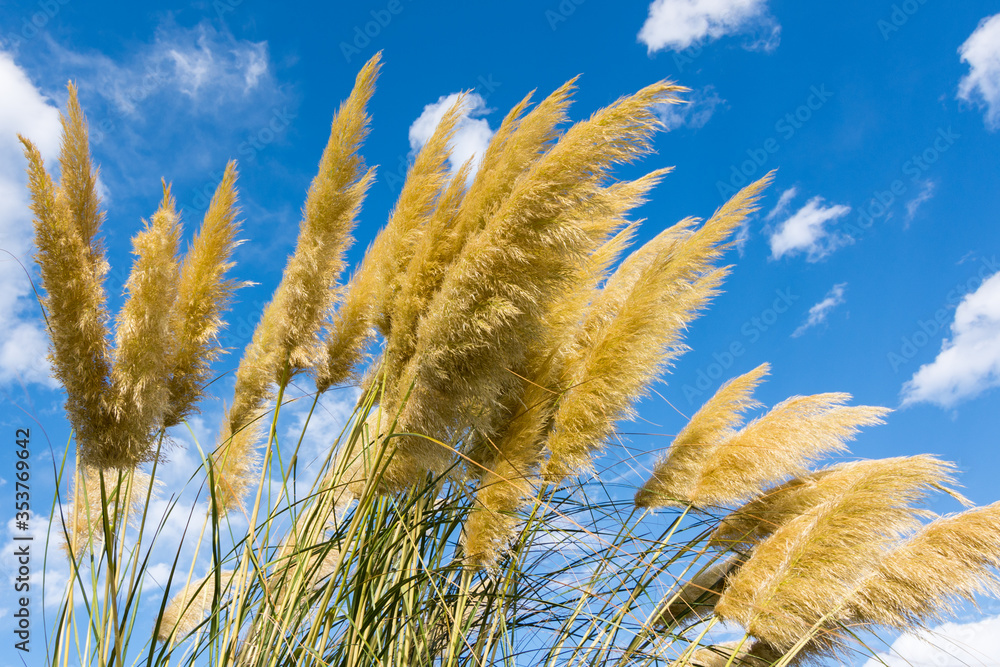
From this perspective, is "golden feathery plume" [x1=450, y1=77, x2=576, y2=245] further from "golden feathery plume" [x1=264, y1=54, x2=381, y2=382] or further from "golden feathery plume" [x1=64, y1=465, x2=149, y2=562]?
"golden feathery plume" [x1=64, y1=465, x2=149, y2=562]

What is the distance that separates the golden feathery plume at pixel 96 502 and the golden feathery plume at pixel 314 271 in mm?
384

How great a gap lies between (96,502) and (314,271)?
1318 millimetres

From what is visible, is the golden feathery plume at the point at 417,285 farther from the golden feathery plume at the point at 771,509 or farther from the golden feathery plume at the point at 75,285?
the golden feathery plume at the point at 771,509

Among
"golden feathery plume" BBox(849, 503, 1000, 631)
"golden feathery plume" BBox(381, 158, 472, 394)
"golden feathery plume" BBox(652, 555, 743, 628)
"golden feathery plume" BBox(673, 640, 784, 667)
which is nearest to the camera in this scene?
"golden feathery plume" BBox(381, 158, 472, 394)

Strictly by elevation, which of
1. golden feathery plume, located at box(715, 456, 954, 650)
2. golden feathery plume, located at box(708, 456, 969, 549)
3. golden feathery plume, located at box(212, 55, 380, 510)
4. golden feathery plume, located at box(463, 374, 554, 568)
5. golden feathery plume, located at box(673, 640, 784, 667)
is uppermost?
golden feathery plume, located at box(212, 55, 380, 510)

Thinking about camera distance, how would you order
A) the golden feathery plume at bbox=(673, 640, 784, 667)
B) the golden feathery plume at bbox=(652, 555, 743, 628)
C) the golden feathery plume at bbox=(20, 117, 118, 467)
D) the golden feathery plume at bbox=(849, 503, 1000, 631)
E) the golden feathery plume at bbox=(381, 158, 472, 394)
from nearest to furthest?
the golden feathery plume at bbox=(20, 117, 118, 467), the golden feathery plume at bbox=(381, 158, 472, 394), the golden feathery plume at bbox=(849, 503, 1000, 631), the golden feathery plume at bbox=(673, 640, 784, 667), the golden feathery plume at bbox=(652, 555, 743, 628)

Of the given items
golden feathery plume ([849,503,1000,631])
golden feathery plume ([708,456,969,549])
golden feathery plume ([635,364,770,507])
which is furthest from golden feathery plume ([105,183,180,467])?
golden feathery plume ([849,503,1000,631])

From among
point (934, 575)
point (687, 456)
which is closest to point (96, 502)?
point (687, 456)

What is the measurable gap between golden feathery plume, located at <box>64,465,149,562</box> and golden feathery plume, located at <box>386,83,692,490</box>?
1058 mm

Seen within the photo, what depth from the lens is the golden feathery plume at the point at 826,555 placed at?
70.7 inches

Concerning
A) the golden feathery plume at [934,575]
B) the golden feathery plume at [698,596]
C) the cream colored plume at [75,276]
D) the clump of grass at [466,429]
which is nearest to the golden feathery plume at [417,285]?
the clump of grass at [466,429]

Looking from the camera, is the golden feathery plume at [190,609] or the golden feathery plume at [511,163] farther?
the golden feathery plume at [190,609]

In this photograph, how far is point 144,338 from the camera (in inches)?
65.1

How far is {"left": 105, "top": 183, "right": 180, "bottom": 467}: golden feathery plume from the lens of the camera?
5.40 feet
